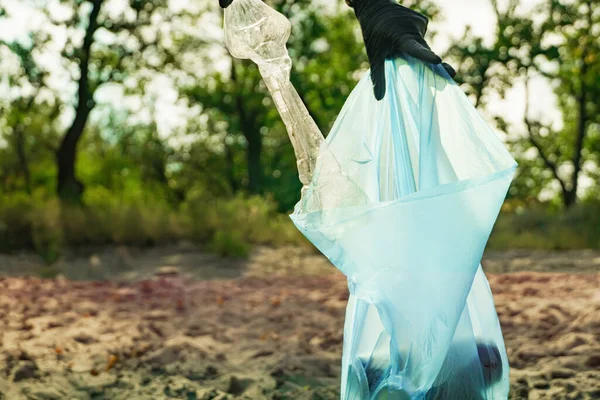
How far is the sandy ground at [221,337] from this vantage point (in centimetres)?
382

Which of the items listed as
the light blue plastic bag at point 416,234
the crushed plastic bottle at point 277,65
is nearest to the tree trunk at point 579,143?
the light blue plastic bag at point 416,234

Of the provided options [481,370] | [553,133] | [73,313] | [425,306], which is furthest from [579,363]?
[553,133]

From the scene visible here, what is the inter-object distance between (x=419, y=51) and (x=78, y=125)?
1128cm

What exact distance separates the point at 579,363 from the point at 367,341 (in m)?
2.01

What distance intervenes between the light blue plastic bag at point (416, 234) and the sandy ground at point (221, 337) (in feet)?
4.50

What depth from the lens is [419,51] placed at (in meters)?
2.21

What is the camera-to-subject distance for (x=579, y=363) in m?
3.87

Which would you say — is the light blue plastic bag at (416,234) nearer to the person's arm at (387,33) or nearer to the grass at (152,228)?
the person's arm at (387,33)

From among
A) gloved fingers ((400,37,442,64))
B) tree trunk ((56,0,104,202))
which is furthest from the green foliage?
gloved fingers ((400,37,442,64))

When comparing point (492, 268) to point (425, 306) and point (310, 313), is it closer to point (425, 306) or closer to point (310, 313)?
point (310, 313)

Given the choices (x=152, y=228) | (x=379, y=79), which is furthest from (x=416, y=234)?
(x=152, y=228)

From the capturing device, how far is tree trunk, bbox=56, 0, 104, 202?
481 inches

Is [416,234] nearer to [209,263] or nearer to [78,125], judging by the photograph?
[209,263]

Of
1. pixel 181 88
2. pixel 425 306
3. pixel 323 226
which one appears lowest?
pixel 425 306
